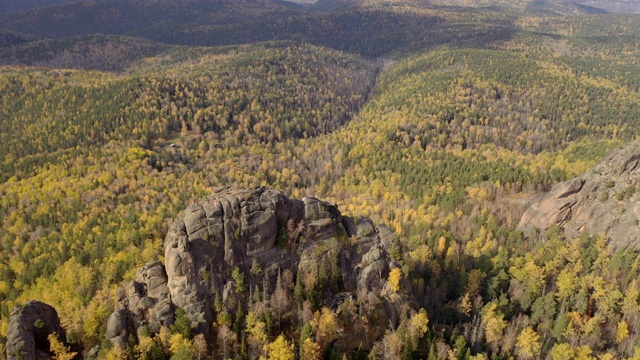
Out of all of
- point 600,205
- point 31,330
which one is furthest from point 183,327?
point 600,205

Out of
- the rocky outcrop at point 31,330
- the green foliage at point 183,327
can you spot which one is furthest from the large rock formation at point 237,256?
the rocky outcrop at point 31,330

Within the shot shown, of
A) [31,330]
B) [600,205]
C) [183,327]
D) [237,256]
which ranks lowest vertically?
[600,205]

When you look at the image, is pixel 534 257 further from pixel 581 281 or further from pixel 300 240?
pixel 300 240

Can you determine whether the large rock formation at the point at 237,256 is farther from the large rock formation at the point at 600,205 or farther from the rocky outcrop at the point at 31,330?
the large rock formation at the point at 600,205

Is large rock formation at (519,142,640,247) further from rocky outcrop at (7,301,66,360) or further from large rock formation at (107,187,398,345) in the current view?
rocky outcrop at (7,301,66,360)

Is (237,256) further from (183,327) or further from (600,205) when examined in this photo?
(600,205)

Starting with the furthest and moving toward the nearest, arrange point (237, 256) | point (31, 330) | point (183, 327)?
1. point (237, 256)
2. point (183, 327)
3. point (31, 330)
